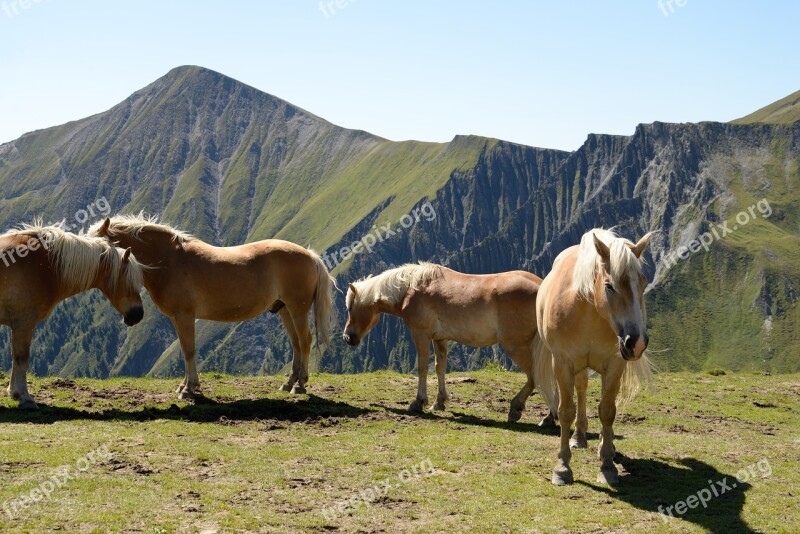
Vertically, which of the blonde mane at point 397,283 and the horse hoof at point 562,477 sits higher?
the blonde mane at point 397,283

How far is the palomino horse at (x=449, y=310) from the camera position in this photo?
1530 cm

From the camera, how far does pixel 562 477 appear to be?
10281mm

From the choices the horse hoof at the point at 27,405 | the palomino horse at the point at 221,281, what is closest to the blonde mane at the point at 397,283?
the palomino horse at the point at 221,281

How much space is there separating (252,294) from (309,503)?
828 cm

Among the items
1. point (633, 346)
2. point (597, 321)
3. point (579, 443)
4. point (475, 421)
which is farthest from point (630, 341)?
point (475, 421)

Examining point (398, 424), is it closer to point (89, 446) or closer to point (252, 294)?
point (252, 294)

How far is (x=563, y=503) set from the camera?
9.34 m

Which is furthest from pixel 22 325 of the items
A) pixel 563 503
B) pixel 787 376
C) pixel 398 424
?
pixel 787 376

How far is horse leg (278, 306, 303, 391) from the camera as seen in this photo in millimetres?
17516

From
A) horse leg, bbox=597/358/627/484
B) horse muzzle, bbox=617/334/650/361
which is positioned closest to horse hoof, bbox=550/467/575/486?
horse leg, bbox=597/358/627/484

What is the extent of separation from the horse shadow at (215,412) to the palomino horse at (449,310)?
2129 millimetres

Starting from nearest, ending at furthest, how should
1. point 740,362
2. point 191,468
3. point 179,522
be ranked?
point 179,522
point 191,468
point 740,362

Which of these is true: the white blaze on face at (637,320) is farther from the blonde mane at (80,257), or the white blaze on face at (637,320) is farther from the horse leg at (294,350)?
the blonde mane at (80,257)

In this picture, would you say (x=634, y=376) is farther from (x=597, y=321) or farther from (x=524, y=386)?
(x=524, y=386)
